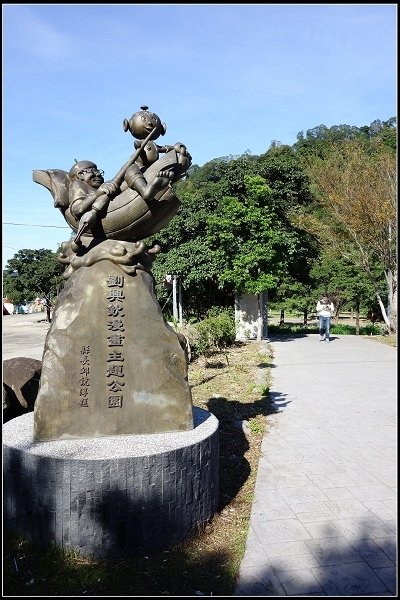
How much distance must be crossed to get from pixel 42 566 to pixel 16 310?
44083mm

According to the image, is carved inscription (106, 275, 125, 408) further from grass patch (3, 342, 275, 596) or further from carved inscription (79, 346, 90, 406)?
grass patch (3, 342, 275, 596)

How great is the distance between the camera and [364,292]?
66.8ft

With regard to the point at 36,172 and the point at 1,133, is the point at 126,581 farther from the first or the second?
the point at 36,172

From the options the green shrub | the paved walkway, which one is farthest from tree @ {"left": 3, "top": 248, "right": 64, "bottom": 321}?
the paved walkway

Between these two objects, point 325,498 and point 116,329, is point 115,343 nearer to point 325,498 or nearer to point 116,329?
point 116,329

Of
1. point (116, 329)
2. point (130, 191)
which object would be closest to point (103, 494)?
point (116, 329)

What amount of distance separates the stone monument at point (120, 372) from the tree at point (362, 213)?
14.1 metres

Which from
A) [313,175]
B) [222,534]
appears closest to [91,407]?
[222,534]

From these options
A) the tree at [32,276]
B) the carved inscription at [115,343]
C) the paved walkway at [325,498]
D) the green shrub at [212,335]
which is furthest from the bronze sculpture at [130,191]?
the tree at [32,276]

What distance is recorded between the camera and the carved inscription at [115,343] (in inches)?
167

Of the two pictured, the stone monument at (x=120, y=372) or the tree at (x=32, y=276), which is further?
the tree at (x=32, y=276)

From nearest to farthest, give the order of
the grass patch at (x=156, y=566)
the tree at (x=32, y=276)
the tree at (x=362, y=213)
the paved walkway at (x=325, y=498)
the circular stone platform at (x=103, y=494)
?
the grass patch at (x=156, y=566)
the paved walkway at (x=325, y=498)
the circular stone platform at (x=103, y=494)
the tree at (x=362, y=213)
the tree at (x=32, y=276)

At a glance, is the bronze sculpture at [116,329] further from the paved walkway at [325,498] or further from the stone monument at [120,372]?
the paved walkway at [325,498]

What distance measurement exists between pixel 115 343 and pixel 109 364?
20 centimetres
